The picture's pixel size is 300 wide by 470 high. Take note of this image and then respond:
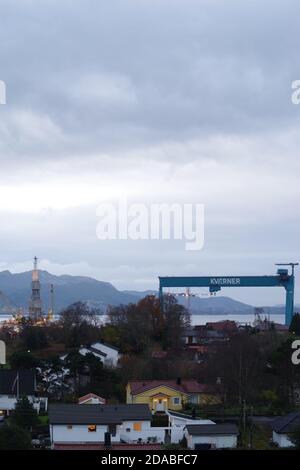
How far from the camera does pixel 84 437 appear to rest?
4.97 metres

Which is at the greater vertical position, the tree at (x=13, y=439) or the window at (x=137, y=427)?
the tree at (x=13, y=439)

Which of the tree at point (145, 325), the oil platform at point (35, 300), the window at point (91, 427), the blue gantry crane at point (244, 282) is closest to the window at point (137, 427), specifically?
the window at point (91, 427)

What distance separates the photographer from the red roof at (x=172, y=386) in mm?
6711

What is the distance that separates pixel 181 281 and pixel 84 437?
862 centimetres

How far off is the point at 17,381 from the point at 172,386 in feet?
5.41

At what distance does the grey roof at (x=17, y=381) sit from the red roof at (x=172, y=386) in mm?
1074

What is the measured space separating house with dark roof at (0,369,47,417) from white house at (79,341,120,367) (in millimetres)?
1338

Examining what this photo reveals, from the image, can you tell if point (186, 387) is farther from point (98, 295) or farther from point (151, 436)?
point (98, 295)

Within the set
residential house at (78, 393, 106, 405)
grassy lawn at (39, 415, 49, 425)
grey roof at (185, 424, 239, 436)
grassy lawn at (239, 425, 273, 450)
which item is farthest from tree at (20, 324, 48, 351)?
grey roof at (185, 424, 239, 436)

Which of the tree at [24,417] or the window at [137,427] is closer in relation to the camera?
the tree at [24,417]

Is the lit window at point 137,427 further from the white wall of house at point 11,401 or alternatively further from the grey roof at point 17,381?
the grey roof at point 17,381

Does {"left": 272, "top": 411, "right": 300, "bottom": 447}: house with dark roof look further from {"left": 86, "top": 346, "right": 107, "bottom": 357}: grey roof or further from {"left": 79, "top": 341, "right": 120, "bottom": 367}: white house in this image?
{"left": 86, "top": 346, "right": 107, "bottom": 357}: grey roof

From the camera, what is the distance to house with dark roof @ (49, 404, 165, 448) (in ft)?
15.9
